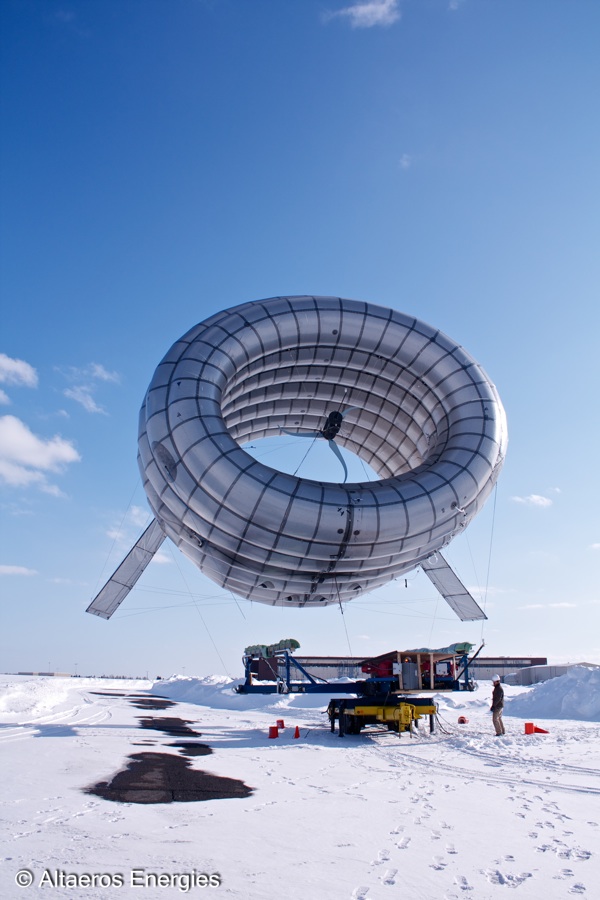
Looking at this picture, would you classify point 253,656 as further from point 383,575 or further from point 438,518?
point 438,518

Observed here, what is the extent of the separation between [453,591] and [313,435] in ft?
23.8

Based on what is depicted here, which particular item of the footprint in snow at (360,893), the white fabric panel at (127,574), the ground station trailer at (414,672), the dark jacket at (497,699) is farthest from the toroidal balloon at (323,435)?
the footprint in snow at (360,893)

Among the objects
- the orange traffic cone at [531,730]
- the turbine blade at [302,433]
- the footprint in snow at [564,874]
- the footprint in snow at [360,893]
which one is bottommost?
the footprint in snow at [360,893]

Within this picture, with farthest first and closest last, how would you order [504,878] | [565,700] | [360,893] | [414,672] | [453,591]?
[565,700]
[453,591]
[414,672]
[504,878]
[360,893]

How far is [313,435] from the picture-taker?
826 inches

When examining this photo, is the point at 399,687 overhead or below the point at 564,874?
overhead

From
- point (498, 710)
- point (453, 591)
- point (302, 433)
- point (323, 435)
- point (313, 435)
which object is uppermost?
point (302, 433)

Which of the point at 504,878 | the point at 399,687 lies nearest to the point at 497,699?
the point at 399,687

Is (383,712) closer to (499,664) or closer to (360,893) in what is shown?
(360,893)

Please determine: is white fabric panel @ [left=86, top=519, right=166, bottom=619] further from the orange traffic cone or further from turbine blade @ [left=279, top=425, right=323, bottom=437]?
the orange traffic cone

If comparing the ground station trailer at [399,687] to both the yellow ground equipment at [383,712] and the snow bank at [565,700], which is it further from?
the snow bank at [565,700]

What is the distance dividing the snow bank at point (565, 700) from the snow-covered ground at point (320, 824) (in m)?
11.6

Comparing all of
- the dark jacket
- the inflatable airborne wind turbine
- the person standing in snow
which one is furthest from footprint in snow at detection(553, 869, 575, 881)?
the dark jacket

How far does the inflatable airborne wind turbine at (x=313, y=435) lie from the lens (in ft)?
46.5
